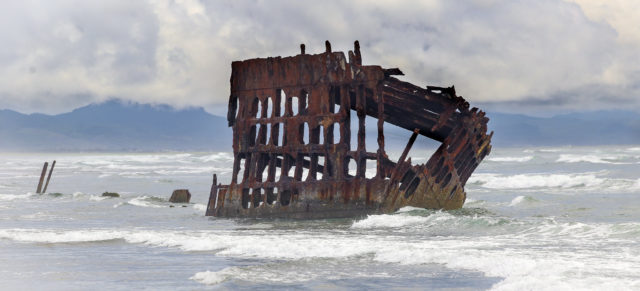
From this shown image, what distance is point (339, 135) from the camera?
16.6 metres

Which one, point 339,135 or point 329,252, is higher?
point 339,135

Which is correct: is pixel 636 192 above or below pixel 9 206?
above

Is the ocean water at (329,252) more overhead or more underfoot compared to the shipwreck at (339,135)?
more underfoot

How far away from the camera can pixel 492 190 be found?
32.7 m

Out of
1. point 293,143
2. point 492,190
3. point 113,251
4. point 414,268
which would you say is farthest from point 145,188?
point 414,268

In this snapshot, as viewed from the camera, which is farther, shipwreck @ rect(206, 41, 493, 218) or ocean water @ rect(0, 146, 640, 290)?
shipwreck @ rect(206, 41, 493, 218)

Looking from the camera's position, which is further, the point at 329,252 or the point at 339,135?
the point at 339,135

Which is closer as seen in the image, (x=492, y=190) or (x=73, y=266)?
(x=73, y=266)

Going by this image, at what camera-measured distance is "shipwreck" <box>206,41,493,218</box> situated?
53.6 feet

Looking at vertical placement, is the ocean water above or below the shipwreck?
below

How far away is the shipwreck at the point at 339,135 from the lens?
1634 cm

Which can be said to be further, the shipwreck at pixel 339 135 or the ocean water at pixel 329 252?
the shipwreck at pixel 339 135

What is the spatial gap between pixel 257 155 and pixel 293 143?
1.04 metres

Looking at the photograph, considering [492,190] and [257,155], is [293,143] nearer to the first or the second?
[257,155]
